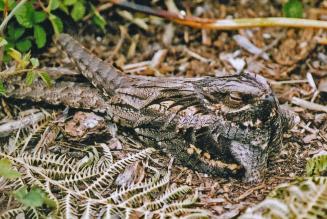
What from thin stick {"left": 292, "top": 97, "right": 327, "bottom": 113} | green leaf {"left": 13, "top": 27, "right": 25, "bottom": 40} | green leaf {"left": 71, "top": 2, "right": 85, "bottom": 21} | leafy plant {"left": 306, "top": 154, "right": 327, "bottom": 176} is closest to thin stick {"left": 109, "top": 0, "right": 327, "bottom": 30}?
green leaf {"left": 71, "top": 2, "right": 85, "bottom": 21}

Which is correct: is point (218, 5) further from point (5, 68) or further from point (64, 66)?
point (5, 68)

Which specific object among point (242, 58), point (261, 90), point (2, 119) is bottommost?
point (2, 119)

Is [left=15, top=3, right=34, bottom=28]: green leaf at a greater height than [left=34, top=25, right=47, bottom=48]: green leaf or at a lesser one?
greater

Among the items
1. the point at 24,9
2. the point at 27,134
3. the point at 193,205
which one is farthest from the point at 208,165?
the point at 24,9

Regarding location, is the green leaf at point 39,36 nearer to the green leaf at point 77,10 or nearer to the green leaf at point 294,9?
the green leaf at point 77,10

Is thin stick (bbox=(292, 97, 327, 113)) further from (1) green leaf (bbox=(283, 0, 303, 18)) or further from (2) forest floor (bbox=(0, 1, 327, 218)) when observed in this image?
(1) green leaf (bbox=(283, 0, 303, 18))

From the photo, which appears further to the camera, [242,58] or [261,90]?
[242,58]

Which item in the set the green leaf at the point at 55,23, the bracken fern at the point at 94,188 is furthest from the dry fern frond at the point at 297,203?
the green leaf at the point at 55,23
